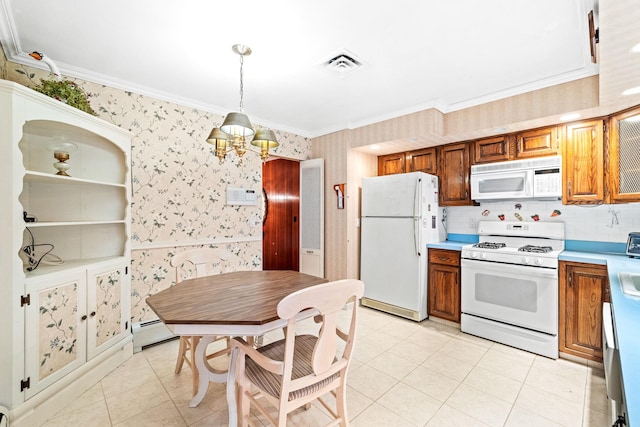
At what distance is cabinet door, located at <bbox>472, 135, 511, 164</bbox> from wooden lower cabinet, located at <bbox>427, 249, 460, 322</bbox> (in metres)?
1.12

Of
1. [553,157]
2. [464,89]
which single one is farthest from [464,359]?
[464,89]

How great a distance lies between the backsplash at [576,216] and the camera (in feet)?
8.60

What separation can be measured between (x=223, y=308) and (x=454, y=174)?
3.07 m

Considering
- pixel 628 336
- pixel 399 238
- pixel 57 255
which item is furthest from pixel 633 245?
pixel 57 255

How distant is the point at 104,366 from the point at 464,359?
2989mm

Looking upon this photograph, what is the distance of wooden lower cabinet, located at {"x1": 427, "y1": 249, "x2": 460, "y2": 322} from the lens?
10.4ft

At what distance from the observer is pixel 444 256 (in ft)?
10.7

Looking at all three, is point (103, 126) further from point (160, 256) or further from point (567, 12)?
point (567, 12)

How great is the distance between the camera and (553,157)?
2.76 metres

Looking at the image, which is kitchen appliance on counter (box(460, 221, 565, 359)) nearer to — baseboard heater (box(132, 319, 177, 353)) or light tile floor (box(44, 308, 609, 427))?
light tile floor (box(44, 308, 609, 427))

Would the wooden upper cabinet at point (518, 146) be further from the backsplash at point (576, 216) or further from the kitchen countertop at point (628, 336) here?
the kitchen countertop at point (628, 336)

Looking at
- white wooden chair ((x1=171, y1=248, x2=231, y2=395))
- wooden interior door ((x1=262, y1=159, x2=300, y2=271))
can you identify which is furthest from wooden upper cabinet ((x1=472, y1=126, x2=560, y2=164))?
white wooden chair ((x1=171, y1=248, x2=231, y2=395))

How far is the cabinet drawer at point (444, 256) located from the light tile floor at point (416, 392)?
85cm

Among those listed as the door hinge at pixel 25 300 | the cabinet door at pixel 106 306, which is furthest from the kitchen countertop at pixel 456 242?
the door hinge at pixel 25 300
